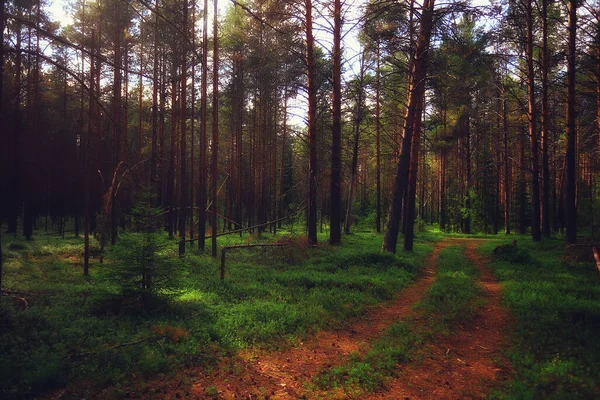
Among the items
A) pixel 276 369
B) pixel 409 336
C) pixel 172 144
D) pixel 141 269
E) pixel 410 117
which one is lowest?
pixel 276 369

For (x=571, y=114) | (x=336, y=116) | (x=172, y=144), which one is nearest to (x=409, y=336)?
(x=336, y=116)

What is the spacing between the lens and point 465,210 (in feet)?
101

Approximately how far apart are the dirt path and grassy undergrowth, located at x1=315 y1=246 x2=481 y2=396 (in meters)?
0.21

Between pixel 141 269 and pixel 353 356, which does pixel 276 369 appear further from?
pixel 141 269

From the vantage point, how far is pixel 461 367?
508cm

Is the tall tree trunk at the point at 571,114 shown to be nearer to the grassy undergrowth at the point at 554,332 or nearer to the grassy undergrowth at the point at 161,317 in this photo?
the grassy undergrowth at the point at 554,332

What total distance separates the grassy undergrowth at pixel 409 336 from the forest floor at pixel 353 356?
8 centimetres

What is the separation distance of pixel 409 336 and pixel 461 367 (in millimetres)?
1088

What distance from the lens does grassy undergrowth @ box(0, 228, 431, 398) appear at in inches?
183

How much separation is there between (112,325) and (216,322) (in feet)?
6.12

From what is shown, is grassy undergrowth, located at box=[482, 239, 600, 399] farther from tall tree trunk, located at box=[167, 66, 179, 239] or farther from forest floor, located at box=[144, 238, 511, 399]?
tall tree trunk, located at box=[167, 66, 179, 239]

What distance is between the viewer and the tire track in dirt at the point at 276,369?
14.5ft

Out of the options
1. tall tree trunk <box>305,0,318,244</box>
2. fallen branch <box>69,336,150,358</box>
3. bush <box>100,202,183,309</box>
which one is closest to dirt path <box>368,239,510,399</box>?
fallen branch <box>69,336,150,358</box>

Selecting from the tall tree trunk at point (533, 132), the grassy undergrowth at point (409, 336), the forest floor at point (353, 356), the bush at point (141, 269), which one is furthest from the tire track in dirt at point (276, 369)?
the tall tree trunk at point (533, 132)
